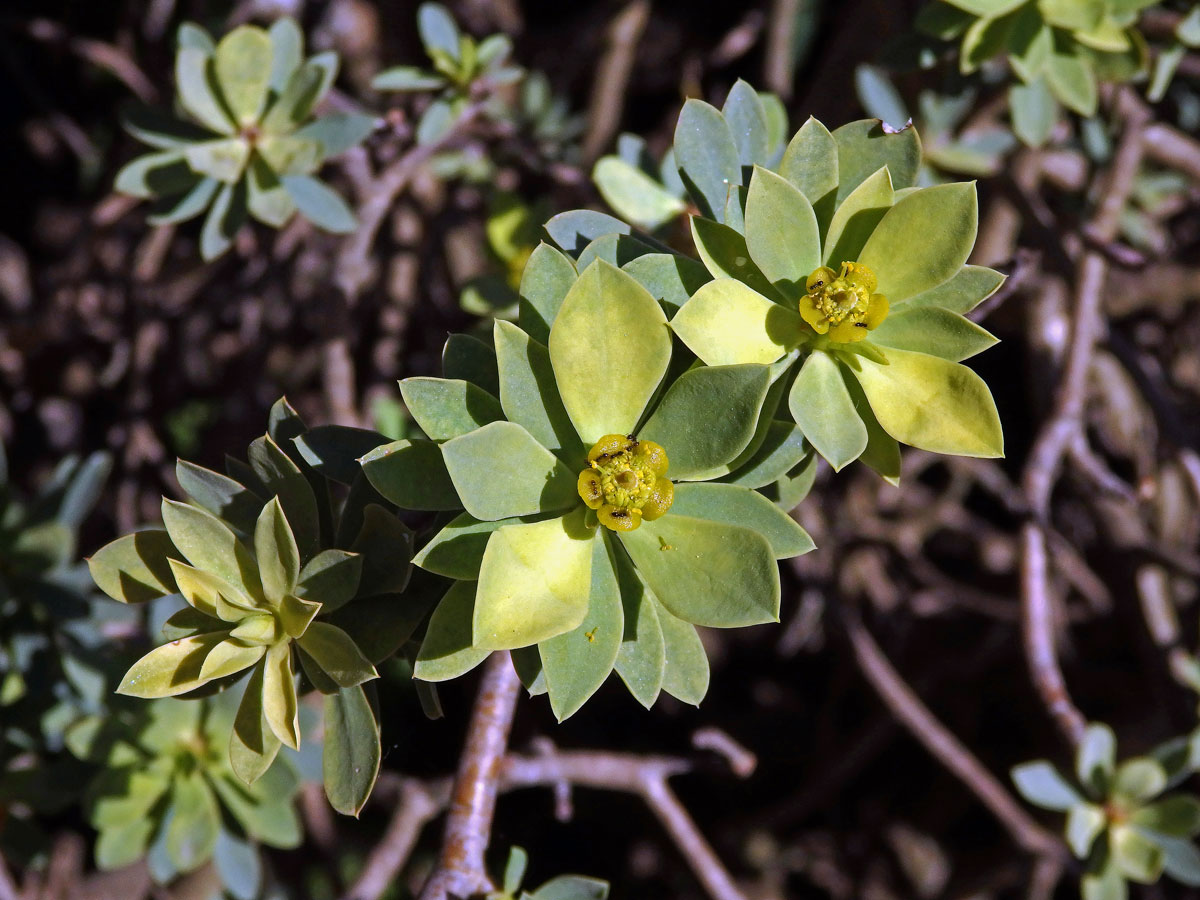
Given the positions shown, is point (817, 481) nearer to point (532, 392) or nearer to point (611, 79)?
point (532, 392)

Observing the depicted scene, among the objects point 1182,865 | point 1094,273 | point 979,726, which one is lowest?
point 979,726

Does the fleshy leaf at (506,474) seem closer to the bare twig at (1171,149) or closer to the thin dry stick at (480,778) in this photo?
the thin dry stick at (480,778)

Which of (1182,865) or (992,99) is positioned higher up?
(992,99)

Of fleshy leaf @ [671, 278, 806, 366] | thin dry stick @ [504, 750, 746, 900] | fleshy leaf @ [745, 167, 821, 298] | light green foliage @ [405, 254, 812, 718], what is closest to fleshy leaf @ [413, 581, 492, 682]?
light green foliage @ [405, 254, 812, 718]

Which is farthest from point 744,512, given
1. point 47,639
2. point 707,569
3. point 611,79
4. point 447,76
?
point 611,79

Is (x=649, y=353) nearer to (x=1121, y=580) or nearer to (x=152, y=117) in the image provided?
(x=152, y=117)

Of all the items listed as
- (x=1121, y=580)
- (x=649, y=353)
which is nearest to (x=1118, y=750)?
(x=1121, y=580)
